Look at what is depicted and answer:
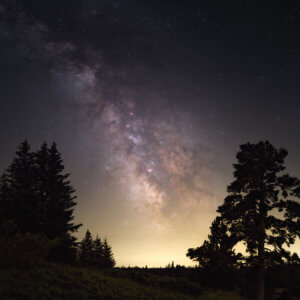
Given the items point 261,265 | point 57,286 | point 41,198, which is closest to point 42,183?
point 41,198

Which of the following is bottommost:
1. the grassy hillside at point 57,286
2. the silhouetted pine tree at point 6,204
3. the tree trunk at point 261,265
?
the grassy hillside at point 57,286

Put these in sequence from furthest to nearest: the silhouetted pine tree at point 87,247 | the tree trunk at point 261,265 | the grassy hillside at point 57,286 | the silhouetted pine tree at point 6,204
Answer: the silhouetted pine tree at point 87,247, the silhouetted pine tree at point 6,204, the tree trunk at point 261,265, the grassy hillside at point 57,286

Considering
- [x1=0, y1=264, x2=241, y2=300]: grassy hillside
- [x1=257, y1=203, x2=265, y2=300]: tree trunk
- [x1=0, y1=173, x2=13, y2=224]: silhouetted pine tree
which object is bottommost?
[x1=0, y1=264, x2=241, y2=300]: grassy hillside

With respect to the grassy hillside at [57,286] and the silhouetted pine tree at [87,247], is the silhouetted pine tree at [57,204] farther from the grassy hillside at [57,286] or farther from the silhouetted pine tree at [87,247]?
the silhouetted pine tree at [87,247]

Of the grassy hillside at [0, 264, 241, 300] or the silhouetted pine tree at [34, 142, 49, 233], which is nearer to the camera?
the grassy hillside at [0, 264, 241, 300]

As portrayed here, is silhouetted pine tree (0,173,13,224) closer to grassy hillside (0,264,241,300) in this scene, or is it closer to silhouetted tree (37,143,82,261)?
silhouetted tree (37,143,82,261)

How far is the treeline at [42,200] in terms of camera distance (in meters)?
22.7

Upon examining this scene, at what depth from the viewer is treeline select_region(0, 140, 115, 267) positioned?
22.7 m

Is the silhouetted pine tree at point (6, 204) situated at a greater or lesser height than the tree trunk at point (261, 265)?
greater

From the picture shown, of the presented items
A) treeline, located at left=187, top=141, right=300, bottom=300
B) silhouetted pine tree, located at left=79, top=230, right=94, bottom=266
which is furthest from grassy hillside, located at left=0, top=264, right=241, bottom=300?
silhouetted pine tree, located at left=79, top=230, right=94, bottom=266

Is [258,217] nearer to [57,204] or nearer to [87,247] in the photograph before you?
[57,204]

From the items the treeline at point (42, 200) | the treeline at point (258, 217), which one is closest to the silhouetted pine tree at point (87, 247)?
the treeline at point (42, 200)

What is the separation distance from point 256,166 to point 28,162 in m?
20.1

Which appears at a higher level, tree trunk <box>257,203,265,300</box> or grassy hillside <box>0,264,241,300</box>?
tree trunk <box>257,203,265,300</box>
